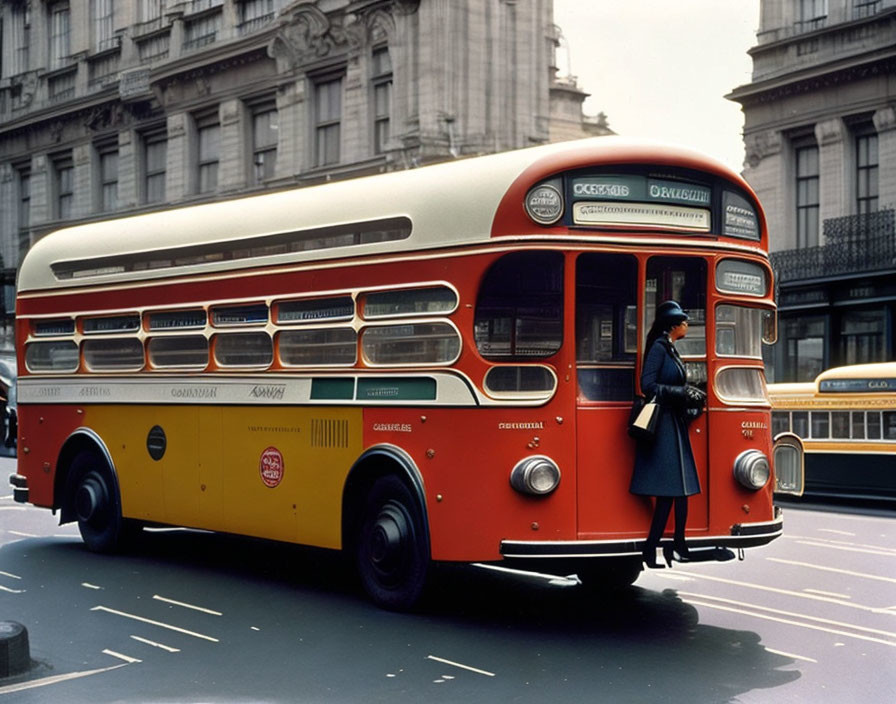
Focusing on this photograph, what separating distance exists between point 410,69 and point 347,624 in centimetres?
2164

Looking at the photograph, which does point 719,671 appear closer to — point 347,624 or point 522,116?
Answer: point 347,624

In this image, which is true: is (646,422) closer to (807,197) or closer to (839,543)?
(839,543)

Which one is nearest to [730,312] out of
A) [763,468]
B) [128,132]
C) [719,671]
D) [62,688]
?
[763,468]

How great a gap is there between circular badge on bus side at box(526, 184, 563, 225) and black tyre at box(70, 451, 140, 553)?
5966 millimetres

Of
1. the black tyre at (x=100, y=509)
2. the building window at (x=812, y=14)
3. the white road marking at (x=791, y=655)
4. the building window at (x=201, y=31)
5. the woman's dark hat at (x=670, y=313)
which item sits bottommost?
the white road marking at (x=791, y=655)

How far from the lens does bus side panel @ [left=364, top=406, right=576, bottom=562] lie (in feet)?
31.6

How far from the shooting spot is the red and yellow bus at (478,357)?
974 centimetres

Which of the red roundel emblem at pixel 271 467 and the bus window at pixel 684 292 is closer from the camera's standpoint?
the bus window at pixel 684 292

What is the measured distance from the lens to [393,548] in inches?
412

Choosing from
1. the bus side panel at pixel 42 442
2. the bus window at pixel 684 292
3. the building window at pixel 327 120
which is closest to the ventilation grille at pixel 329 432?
the bus window at pixel 684 292

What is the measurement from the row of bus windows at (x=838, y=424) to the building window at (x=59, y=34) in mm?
28522

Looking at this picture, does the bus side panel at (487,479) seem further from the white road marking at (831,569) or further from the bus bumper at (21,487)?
the bus bumper at (21,487)

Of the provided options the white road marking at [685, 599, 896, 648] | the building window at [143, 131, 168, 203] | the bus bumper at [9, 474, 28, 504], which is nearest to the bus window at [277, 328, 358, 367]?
the white road marking at [685, 599, 896, 648]

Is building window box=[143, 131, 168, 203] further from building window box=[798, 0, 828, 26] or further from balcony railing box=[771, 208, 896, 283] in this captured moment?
building window box=[798, 0, 828, 26]
